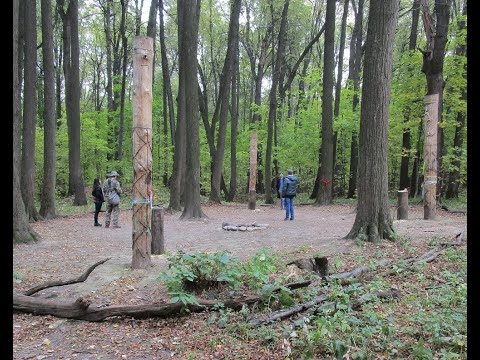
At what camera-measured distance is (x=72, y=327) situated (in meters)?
4.61

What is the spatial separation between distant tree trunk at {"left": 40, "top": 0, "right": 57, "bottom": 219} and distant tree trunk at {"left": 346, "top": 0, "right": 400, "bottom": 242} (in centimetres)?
1163

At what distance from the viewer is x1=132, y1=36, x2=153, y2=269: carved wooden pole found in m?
6.91

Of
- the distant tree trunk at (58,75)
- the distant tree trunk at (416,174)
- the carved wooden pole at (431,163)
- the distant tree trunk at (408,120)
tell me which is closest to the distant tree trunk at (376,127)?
the carved wooden pole at (431,163)

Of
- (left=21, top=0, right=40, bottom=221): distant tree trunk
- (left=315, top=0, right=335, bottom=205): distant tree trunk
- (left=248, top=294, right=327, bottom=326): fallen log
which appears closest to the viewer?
(left=248, top=294, right=327, bottom=326): fallen log

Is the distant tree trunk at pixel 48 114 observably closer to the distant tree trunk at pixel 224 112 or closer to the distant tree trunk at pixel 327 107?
the distant tree trunk at pixel 224 112

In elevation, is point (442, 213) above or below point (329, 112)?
below

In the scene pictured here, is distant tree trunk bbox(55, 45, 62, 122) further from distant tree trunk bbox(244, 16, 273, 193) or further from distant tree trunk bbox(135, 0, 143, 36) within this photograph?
distant tree trunk bbox(244, 16, 273, 193)

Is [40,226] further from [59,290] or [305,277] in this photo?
[305,277]

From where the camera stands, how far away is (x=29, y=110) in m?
13.5

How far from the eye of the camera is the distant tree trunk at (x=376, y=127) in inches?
326

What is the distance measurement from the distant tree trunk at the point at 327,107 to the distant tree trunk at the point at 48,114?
12.1 metres

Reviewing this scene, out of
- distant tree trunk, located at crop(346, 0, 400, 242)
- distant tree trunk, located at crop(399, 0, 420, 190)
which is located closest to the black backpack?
distant tree trunk, located at crop(346, 0, 400, 242)

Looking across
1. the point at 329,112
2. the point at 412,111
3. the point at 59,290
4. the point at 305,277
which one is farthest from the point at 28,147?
the point at 412,111
